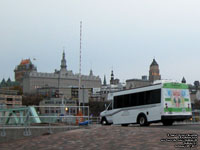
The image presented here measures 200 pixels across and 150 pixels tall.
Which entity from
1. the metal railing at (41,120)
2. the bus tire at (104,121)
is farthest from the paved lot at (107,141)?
the bus tire at (104,121)

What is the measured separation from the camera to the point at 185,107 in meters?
26.8

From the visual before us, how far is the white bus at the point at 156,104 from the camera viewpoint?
1014 inches

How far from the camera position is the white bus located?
25750 mm

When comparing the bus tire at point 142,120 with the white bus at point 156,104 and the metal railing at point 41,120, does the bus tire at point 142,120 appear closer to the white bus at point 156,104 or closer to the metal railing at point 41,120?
the white bus at point 156,104

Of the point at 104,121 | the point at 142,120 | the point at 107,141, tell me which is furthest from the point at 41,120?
the point at 104,121

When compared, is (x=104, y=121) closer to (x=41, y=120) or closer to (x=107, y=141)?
(x=41, y=120)

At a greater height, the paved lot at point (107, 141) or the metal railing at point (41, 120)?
the metal railing at point (41, 120)

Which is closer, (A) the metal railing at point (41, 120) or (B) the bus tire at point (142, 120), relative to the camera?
(A) the metal railing at point (41, 120)

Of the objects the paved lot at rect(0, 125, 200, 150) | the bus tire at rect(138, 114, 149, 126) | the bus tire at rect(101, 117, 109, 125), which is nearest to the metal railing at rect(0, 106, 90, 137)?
the paved lot at rect(0, 125, 200, 150)

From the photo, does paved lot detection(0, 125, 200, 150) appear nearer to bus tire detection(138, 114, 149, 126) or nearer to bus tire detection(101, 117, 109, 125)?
bus tire detection(138, 114, 149, 126)

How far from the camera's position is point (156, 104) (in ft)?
85.4

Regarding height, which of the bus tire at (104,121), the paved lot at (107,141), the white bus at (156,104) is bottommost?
the paved lot at (107,141)

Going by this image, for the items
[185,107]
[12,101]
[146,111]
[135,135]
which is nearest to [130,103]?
[146,111]

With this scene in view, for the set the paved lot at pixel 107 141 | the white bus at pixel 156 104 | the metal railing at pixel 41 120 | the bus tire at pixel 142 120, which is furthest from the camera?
the bus tire at pixel 142 120
